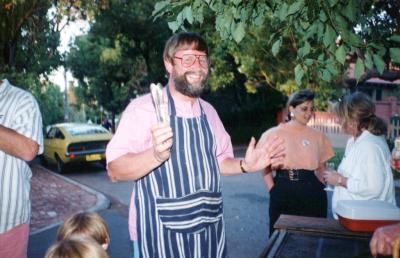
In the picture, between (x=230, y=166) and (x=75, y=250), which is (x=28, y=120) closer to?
(x=75, y=250)

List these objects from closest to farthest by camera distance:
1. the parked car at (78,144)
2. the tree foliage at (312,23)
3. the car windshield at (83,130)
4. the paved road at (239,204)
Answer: the tree foliage at (312,23) < the paved road at (239,204) < the parked car at (78,144) < the car windshield at (83,130)

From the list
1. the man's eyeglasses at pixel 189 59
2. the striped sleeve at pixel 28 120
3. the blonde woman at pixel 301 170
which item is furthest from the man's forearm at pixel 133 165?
the blonde woman at pixel 301 170

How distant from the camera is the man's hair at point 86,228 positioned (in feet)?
8.94

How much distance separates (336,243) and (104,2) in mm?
9940

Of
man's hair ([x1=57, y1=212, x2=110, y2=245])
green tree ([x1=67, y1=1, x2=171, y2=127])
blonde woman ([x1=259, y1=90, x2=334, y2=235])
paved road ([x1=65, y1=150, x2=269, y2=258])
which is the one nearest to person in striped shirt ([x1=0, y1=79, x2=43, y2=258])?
man's hair ([x1=57, y1=212, x2=110, y2=245])

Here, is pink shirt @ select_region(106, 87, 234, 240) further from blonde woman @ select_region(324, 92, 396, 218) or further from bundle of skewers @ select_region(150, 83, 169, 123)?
blonde woman @ select_region(324, 92, 396, 218)

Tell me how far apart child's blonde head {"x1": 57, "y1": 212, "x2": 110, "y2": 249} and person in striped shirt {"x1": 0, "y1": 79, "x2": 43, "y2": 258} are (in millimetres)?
281

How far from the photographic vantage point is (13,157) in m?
2.47

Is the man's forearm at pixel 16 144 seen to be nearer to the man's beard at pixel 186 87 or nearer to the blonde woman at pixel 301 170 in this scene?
the man's beard at pixel 186 87

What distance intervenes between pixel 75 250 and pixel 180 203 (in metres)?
0.64

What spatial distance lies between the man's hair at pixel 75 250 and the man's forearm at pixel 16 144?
616 mm

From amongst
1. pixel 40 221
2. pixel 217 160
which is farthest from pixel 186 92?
pixel 40 221

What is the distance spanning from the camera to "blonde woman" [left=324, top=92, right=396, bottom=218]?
3.25m

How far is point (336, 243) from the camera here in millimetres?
2318
